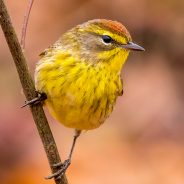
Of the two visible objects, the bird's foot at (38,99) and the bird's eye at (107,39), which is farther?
the bird's eye at (107,39)

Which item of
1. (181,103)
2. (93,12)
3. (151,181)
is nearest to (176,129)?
(181,103)

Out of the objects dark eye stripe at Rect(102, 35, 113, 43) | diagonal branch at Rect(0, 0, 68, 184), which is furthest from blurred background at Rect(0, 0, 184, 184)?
diagonal branch at Rect(0, 0, 68, 184)

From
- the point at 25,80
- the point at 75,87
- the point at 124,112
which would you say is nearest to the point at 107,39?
the point at 75,87

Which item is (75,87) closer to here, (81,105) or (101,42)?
(81,105)

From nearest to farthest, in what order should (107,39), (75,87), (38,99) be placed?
(38,99)
(75,87)
(107,39)

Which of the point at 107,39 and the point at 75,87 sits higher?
the point at 107,39

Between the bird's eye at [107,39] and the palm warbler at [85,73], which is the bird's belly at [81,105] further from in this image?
the bird's eye at [107,39]

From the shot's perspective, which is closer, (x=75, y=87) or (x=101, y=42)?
(x=75, y=87)

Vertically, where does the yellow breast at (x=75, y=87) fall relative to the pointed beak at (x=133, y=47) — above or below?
below

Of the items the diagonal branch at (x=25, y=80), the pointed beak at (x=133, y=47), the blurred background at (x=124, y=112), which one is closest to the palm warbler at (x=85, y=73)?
the pointed beak at (x=133, y=47)
